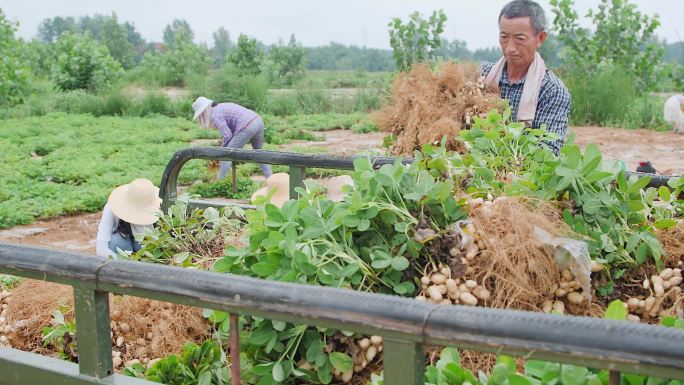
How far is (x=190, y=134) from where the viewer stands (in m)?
12.7

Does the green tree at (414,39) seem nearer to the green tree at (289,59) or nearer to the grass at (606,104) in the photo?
the grass at (606,104)

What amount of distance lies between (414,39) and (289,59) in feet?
55.0

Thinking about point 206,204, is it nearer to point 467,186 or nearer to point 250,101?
point 467,186

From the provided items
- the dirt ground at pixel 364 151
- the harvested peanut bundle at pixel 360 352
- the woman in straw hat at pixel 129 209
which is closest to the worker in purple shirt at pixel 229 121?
the dirt ground at pixel 364 151

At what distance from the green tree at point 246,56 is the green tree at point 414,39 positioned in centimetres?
1255

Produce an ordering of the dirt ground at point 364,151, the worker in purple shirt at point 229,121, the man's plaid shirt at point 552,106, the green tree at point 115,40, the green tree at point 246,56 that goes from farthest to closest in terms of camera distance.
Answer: the green tree at point 115,40 → the green tree at point 246,56 → the worker in purple shirt at point 229,121 → the dirt ground at point 364,151 → the man's plaid shirt at point 552,106

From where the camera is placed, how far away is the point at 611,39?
15445 mm

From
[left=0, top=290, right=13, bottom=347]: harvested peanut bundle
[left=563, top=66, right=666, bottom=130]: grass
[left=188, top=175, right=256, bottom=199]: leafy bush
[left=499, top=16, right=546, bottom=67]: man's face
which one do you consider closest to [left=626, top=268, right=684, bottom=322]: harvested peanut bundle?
[left=0, top=290, right=13, bottom=347]: harvested peanut bundle

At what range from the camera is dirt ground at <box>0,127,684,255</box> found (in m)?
6.62

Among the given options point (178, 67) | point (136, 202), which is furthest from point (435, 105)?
point (178, 67)

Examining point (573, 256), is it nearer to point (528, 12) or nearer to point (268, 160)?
point (268, 160)

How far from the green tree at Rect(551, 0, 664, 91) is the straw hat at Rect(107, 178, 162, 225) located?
1245 centimetres

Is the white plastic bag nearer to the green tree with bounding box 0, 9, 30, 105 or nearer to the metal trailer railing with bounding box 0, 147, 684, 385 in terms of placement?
the metal trailer railing with bounding box 0, 147, 684, 385

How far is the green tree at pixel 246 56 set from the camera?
24.6 meters
